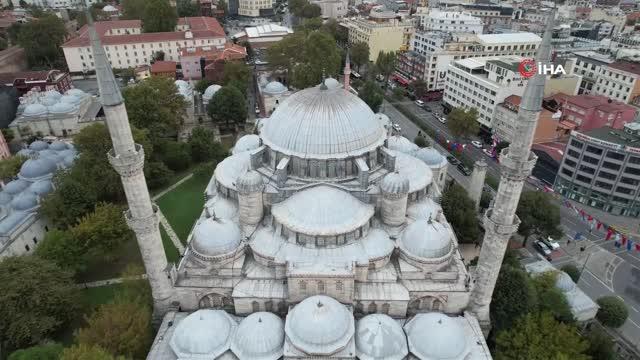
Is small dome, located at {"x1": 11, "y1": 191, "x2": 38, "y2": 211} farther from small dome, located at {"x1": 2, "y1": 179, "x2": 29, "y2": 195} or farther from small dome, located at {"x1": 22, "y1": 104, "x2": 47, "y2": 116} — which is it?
small dome, located at {"x1": 22, "y1": 104, "x2": 47, "y2": 116}

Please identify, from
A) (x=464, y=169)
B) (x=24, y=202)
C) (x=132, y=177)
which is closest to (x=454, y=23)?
(x=464, y=169)

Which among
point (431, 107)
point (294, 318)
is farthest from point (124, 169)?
point (431, 107)

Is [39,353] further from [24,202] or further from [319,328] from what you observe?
[24,202]

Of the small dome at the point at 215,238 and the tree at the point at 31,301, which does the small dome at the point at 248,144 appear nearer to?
the small dome at the point at 215,238

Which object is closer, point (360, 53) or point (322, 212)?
point (322, 212)

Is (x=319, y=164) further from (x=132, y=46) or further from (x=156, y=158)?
(x=132, y=46)

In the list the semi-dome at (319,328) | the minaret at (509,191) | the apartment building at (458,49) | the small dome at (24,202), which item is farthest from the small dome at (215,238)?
the apartment building at (458,49)
